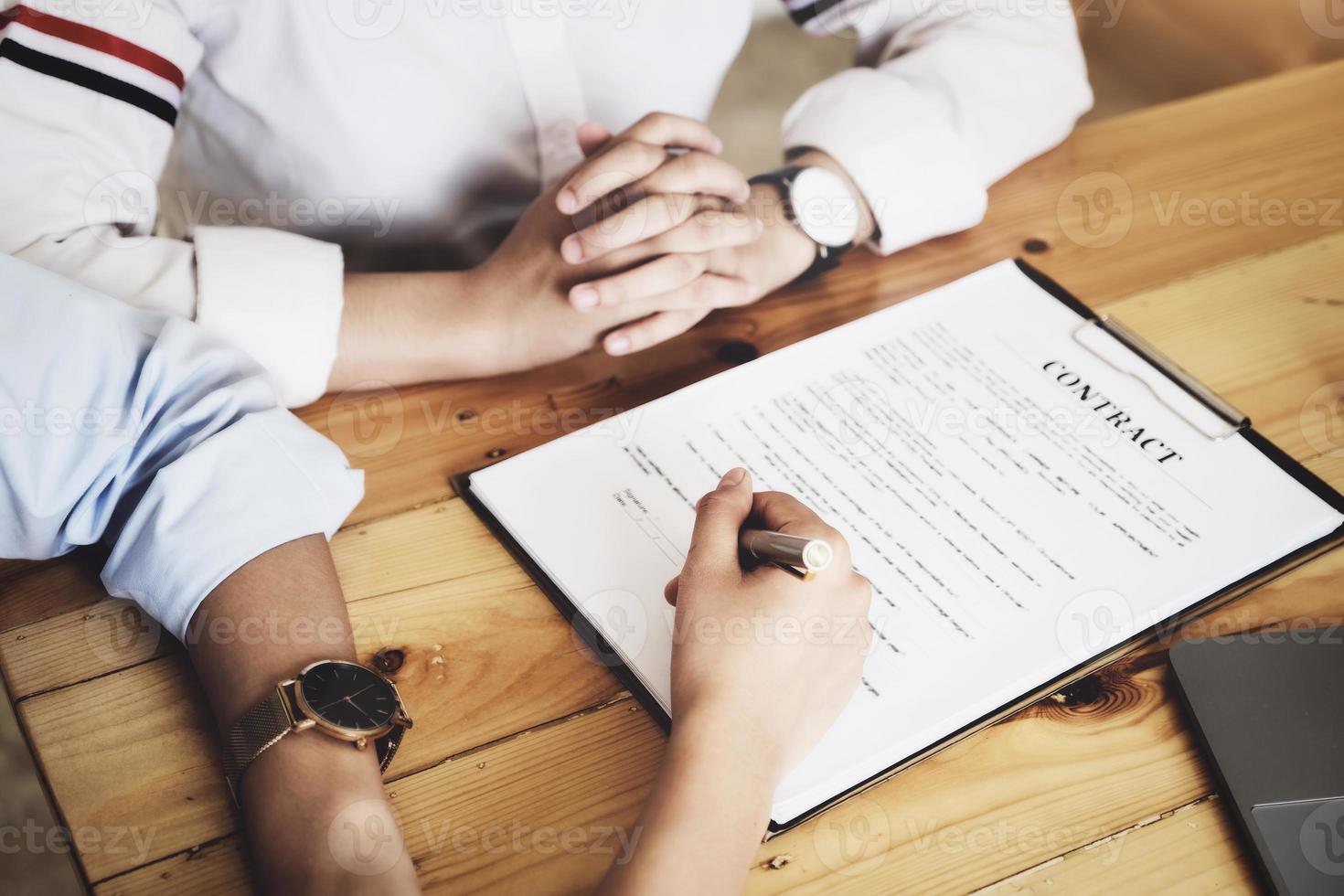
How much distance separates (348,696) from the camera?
509mm

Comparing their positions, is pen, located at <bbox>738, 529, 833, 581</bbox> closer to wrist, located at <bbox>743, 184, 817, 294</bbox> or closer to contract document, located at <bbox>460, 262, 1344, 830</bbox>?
contract document, located at <bbox>460, 262, 1344, 830</bbox>

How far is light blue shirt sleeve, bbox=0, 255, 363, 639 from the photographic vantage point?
0.54 m

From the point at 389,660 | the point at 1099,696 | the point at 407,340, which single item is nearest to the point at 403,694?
the point at 389,660

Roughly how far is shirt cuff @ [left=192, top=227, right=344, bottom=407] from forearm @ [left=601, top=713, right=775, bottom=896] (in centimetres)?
41

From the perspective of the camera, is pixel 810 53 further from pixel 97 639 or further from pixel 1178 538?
pixel 97 639

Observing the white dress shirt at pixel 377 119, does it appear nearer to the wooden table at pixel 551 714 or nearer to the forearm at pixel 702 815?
the wooden table at pixel 551 714

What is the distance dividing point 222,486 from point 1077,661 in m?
0.53

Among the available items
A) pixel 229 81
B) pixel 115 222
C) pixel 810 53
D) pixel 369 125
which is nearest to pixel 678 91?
pixel 369 125

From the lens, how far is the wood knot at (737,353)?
76 centimetres

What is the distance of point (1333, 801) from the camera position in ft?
1.60

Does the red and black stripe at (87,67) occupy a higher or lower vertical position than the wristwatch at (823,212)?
higher

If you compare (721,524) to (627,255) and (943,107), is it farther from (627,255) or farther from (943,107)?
(943,107)

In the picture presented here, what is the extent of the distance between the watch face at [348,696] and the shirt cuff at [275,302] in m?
0.26

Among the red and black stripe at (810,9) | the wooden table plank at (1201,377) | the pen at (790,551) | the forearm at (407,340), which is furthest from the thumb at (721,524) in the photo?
the red and black stripe at (810,9)
